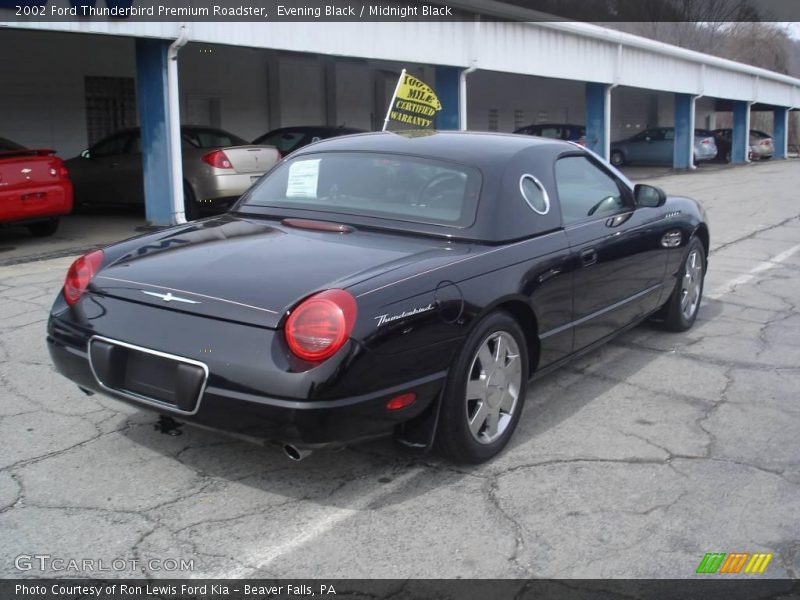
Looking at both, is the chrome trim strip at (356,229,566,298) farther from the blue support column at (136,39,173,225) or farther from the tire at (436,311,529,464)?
the blue support column at (136,39,173,225)

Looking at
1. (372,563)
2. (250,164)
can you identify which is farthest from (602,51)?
(372,563)

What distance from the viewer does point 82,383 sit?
378 cm

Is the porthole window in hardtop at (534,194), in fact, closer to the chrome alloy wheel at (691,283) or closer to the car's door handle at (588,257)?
the car's door handle at (588,257)

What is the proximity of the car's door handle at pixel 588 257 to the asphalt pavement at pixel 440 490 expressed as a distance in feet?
2.65

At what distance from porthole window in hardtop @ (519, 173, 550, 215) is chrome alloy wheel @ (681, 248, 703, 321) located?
7.08 feet

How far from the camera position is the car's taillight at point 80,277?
3.89 m

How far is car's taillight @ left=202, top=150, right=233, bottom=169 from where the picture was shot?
12172 millimetres

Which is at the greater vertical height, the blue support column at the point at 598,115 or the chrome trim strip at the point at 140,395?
the blue support column at the point at 598,115

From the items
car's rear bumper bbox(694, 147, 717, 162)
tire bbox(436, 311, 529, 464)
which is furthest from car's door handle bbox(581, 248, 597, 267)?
car's rear bumper bbox(694, 147, 717, 162)

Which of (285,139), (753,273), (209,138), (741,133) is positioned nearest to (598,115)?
(285,139)

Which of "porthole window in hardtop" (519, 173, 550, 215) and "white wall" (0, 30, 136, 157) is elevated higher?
"white wall" (0, 30, 136, 157)

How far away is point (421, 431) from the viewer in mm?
3678

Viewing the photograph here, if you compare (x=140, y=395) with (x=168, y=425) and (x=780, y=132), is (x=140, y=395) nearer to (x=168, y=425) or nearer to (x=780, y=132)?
(x=168, y=425)

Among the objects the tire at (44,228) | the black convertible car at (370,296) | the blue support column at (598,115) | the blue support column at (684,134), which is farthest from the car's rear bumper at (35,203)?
the blue support column at (684,134)
